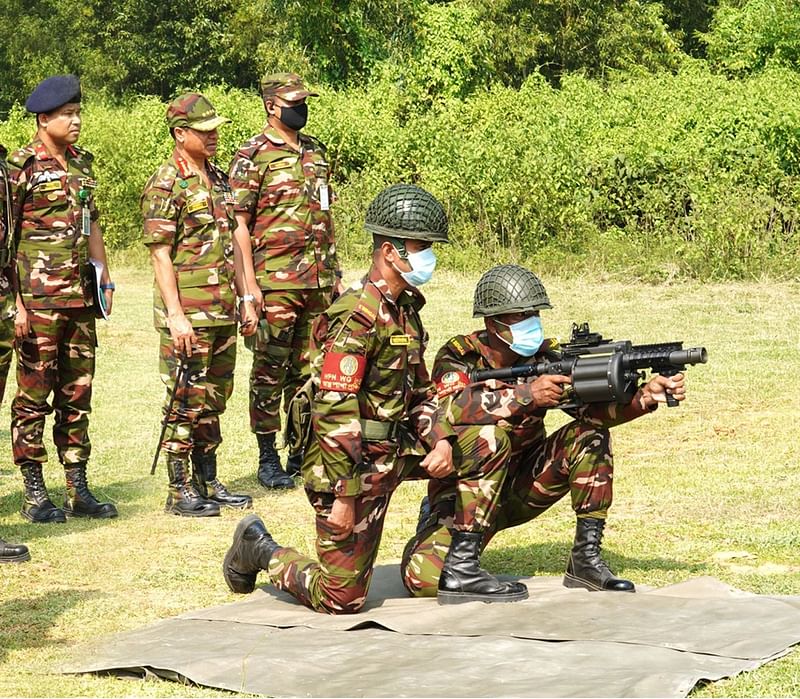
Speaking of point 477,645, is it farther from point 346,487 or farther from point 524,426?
point 524,426

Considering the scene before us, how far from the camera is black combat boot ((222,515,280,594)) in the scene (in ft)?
20.8

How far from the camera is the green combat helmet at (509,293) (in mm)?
6164

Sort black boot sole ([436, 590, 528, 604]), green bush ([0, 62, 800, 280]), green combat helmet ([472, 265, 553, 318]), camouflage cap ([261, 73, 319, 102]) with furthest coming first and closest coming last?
green bush ([0, 62, 800, 280])
camouflage cap ([261, 73, 319, 102])
green combat helmet ([472, 265, 553, 318])
black boot sole ([436, 590, 528, 604])

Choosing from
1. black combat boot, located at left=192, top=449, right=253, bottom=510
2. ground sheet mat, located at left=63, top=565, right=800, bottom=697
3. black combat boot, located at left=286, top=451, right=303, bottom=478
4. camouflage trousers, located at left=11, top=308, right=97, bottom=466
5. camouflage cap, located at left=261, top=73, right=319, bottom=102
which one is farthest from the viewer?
black combat boot, located at left=286, top=451, right=303, bottom=478

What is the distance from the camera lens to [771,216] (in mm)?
17234

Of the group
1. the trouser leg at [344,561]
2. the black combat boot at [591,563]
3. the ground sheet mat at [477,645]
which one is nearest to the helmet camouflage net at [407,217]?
the trouser leg at [344,561]

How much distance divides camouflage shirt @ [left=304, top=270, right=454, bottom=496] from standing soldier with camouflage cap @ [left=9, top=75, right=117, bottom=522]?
2340 millimetres

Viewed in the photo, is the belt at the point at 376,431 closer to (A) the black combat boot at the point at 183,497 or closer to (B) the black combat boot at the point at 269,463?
(A) the black combat boot at the point at 183,497

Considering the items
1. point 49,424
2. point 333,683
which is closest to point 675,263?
point 49,424

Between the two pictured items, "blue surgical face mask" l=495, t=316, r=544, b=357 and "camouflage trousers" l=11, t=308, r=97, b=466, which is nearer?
"blue surgical face mask" l=495, t=316, r=544, b=357

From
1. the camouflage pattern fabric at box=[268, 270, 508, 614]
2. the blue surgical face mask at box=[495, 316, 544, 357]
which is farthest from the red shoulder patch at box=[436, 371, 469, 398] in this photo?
the blue surgical face mask at box=[495, 316, 544, 357]

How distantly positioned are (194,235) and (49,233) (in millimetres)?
778

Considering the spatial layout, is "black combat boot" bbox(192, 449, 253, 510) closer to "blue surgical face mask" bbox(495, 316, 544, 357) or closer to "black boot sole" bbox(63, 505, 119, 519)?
"black boot sole" bbox(63, 505, 119, 519)

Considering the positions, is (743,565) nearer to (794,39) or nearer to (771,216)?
(771,216)
